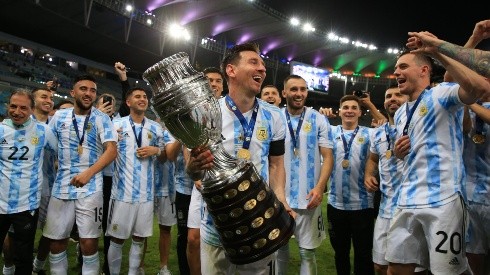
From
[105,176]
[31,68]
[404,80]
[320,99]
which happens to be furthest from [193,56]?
[404,80]

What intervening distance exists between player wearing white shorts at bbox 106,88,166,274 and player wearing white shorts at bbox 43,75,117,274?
0.34m

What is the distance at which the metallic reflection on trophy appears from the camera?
2117 mm

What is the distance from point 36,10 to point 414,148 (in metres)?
23.2

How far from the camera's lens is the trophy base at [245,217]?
211cm

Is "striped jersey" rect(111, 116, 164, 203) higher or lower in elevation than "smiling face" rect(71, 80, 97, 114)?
lower

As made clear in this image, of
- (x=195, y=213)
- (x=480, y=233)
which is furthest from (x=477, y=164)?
(x=195, y=213)

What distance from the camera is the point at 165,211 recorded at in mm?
5500

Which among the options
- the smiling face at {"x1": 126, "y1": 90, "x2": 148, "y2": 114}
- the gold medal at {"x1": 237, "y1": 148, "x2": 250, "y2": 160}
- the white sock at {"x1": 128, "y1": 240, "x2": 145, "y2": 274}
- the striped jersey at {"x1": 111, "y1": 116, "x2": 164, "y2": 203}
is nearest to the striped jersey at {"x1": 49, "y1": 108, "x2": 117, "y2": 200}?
the striped jersey at {"x1": 111, "y1": 116, "x2": 164, "y2": 203}

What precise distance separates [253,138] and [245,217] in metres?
0.80

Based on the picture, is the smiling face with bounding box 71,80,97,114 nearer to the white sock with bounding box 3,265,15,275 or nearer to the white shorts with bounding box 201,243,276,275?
the white sock with bounding box 3,265,15,275

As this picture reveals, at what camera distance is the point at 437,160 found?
280 centimetres

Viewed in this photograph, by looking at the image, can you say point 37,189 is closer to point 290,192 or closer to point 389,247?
point 290,192

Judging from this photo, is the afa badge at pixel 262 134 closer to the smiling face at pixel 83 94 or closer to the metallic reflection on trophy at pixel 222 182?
the metallic reflection on trophy at pixel 222 182

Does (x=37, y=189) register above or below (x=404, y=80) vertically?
below
